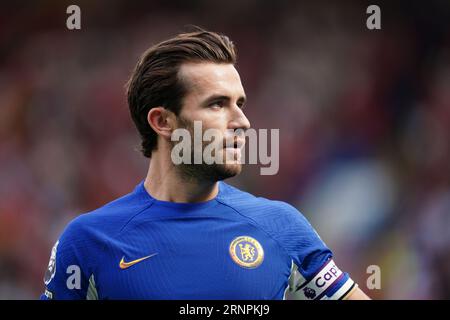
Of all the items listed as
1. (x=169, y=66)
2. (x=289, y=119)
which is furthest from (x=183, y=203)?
(x=289, y=119)

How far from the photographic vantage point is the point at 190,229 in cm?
338

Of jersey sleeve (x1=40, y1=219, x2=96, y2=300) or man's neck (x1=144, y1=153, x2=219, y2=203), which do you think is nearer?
jersey sleeve (x1=40, y1=219, x2=96, y2=300)

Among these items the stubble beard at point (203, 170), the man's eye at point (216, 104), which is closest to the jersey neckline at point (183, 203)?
the stubble beard at point (203, 170)

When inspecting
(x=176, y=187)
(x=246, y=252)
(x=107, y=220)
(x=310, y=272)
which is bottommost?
(x=310, y=272)

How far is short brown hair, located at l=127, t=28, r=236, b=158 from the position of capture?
11.4ft

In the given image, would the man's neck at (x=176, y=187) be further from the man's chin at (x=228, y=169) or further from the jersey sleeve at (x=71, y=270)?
the jersey sleeve at (x=71, y=270)

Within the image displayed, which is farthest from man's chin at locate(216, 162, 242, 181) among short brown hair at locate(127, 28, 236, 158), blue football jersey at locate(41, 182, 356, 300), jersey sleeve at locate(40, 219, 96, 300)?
jersey sleeve at locate(40, 219, 96, 300)

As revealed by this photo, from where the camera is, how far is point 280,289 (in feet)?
10.8

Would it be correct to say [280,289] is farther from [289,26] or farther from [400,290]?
[289,26]

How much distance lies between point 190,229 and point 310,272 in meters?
0.62

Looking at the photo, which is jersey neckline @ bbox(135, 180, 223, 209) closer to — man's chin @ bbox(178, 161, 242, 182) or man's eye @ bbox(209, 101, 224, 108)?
man's chin @ bbox(178, 161, 242, 182)

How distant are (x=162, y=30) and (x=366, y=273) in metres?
3.79

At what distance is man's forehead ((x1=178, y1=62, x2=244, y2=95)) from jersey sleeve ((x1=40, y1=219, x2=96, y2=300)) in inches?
35.1

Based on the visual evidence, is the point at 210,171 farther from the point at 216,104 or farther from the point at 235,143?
the point at 216,104
